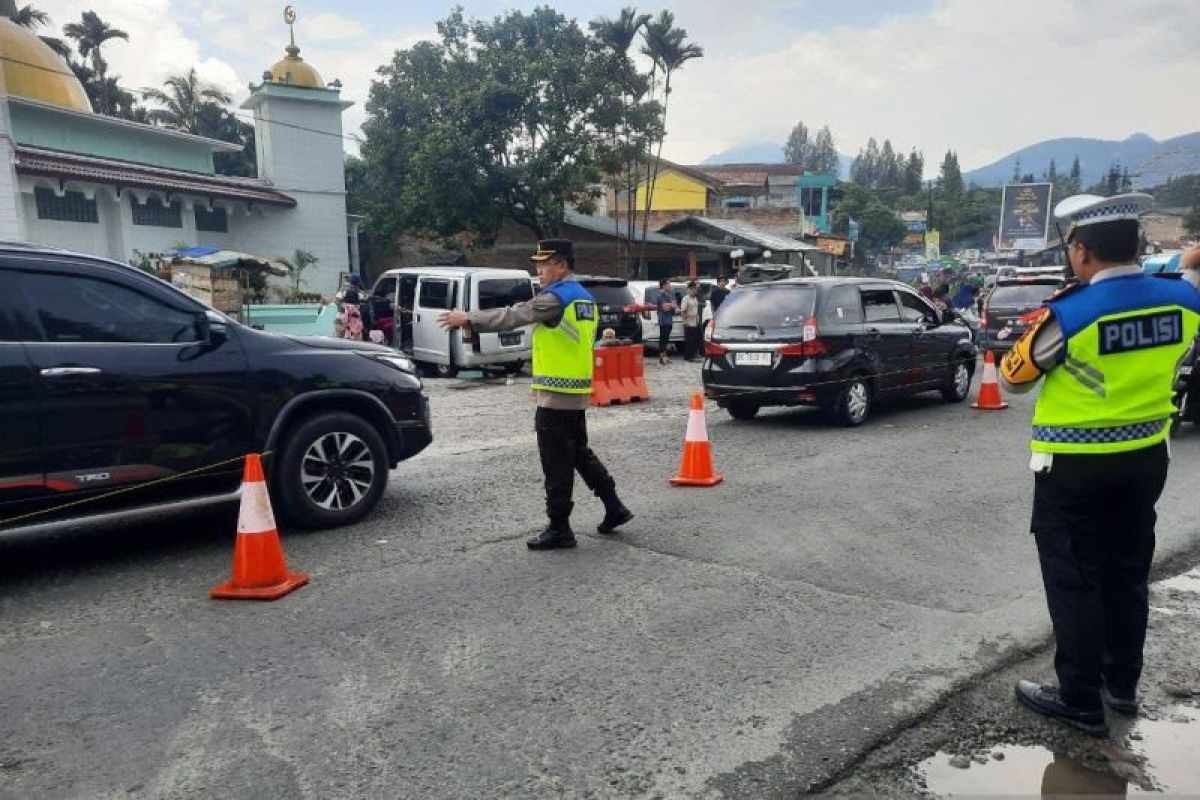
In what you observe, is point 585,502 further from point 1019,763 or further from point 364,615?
point 1019,763

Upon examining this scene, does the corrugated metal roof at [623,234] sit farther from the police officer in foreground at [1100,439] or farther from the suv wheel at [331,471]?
the police officer in foreground at [1100,439]

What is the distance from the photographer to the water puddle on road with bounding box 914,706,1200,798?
2.86 m

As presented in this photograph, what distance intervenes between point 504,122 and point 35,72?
1453 centimetres

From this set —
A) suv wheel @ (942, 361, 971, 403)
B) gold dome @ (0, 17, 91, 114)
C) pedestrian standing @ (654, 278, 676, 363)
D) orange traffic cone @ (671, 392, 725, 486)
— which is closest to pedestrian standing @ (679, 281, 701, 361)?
pedestrian standing @ (654, 278, 676, 363)

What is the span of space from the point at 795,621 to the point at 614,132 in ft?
85.9

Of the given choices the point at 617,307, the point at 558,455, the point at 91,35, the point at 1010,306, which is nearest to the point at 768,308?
the point at 558,455

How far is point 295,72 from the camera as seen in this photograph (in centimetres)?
3055

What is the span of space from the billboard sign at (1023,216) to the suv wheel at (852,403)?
5398 centimetres

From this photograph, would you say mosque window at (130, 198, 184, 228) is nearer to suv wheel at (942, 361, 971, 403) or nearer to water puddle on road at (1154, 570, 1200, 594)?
suv wheel at (942, 361, 971, 403)

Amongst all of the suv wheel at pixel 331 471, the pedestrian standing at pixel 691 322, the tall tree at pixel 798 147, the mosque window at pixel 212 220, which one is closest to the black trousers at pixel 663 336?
the pedestrian standing at pixel 691 322

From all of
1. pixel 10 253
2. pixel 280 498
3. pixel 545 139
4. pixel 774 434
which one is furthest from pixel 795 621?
pixel 545 139

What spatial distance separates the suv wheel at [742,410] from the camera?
1038cm

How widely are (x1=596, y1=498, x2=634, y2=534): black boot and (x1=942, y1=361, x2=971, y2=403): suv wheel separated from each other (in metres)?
7.26

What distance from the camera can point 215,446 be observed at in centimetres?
540
